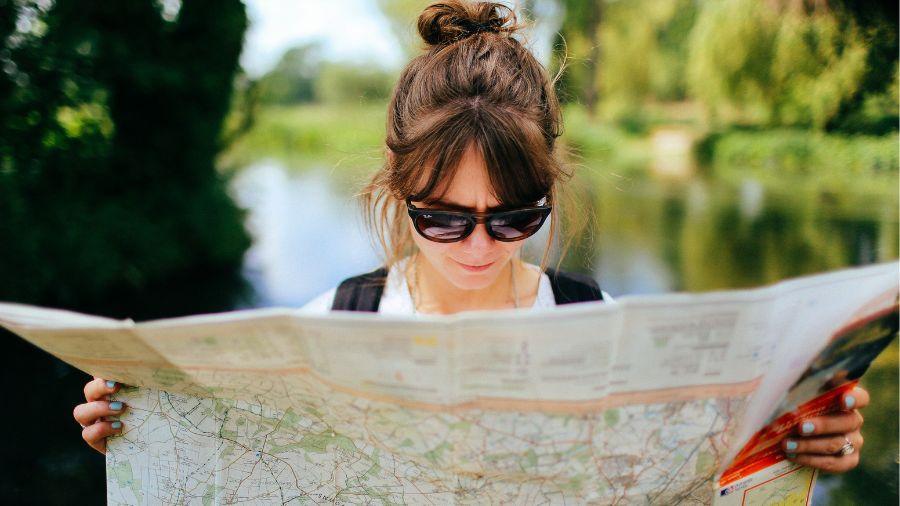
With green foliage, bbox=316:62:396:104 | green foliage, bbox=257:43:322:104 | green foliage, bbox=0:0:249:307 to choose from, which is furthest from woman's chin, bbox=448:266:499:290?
green foliage, bbox=316:62:396:104


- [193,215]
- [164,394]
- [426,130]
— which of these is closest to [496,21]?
[426,130]

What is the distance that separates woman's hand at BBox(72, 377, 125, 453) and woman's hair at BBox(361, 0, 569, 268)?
566 millimetres

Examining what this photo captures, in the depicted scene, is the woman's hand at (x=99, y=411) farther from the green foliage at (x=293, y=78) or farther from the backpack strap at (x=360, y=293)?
the green foliage at (x=293, y=78)

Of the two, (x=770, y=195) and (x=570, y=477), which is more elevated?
(x=770, y=195)

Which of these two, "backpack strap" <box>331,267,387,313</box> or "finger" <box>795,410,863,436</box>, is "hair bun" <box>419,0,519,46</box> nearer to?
"backpack strap" <box>331,267,387,313</box>

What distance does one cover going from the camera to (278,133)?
8469 mm

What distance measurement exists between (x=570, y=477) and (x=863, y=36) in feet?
11.4

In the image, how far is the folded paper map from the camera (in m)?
0.73

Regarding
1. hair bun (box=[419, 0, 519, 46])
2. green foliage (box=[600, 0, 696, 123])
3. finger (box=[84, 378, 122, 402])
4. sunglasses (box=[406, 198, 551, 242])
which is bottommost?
finger (box=[84, 378, 122, 402])

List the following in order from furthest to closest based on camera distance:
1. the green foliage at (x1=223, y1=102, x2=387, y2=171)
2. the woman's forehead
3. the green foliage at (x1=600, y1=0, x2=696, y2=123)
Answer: the green foliage at (x1=223, y1=102, x2=387, y2=171)
the green foliage at (x1=600, y1=0, x2=696, y2=123)
the woman's forehead

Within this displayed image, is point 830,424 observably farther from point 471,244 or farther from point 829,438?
point 471,244

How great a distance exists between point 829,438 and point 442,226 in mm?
670

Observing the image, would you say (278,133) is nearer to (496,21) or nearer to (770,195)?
(770,195)

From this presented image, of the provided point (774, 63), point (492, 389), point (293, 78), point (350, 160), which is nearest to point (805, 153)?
point (774, 63)
